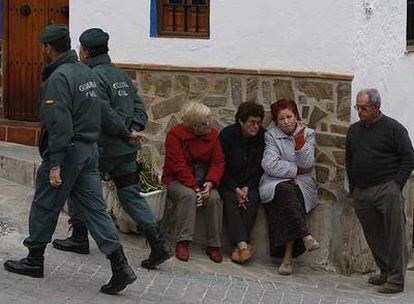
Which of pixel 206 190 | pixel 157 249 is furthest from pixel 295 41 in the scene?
pixel 157 249

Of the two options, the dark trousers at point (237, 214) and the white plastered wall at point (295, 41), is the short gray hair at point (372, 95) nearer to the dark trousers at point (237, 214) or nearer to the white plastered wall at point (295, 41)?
the white plastered wall at point (295, 41)

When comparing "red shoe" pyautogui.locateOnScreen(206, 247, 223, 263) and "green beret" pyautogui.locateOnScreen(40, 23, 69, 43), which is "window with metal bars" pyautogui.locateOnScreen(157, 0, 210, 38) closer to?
"red shoe" pyautogui.locateOnScreen(206, 247, 223, 263)

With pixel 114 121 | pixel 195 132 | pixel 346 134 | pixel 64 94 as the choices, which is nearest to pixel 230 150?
pixel 195 132

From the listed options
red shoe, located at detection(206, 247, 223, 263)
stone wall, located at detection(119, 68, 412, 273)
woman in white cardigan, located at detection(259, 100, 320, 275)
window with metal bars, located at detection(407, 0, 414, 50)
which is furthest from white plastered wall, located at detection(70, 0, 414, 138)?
red shoe, located at detection(206, 247, 223, 263)

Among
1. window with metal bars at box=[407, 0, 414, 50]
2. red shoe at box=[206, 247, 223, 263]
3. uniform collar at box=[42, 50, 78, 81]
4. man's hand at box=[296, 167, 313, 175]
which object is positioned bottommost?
red shoe at box=[206, 247, 223, 263]

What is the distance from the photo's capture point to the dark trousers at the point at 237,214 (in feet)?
26.3

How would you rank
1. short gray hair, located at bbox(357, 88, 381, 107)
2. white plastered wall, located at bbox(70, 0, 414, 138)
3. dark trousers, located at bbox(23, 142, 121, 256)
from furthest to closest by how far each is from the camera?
white plastered wall, located at bbox(70, 0, 414, 138) → short gray hair, located at bbox(357, 88, 381, 107) → dark trousers, located at bbox(23, 142, 121, 256)

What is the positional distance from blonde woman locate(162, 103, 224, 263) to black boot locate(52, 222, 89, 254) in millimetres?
842

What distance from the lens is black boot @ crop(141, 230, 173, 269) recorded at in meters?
7.12

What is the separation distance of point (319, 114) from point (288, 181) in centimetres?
68

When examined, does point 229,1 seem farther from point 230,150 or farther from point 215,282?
point 215,282

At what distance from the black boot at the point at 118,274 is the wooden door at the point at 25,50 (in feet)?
14.3

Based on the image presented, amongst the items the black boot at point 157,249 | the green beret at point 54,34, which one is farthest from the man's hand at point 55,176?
the black boot at point 157,249

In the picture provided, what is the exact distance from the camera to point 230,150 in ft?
26.7
